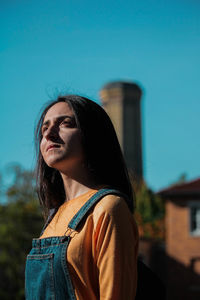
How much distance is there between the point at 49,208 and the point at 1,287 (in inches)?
1022

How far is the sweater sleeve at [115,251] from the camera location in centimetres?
217

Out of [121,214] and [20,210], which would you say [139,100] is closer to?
[20,210]

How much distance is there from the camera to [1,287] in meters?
27.3

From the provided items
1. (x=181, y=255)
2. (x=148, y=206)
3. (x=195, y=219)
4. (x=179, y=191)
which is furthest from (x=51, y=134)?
(x=148, y=206)

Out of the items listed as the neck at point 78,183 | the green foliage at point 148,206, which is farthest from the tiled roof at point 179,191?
the neck at point 78,183

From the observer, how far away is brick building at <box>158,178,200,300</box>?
2792 cm

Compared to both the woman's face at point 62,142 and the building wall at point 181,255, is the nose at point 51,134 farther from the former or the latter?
the building wall at point 181,255

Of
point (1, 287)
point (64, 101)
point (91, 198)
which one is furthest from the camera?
point (1, 287)

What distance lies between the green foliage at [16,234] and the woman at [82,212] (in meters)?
23.5

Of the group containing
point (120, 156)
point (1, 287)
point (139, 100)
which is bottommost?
point (1, 287)

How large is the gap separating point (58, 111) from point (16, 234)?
2570cm

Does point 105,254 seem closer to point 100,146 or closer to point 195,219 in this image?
point 100,146

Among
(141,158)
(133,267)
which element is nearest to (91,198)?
(133,267)

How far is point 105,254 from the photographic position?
2.24 metres
